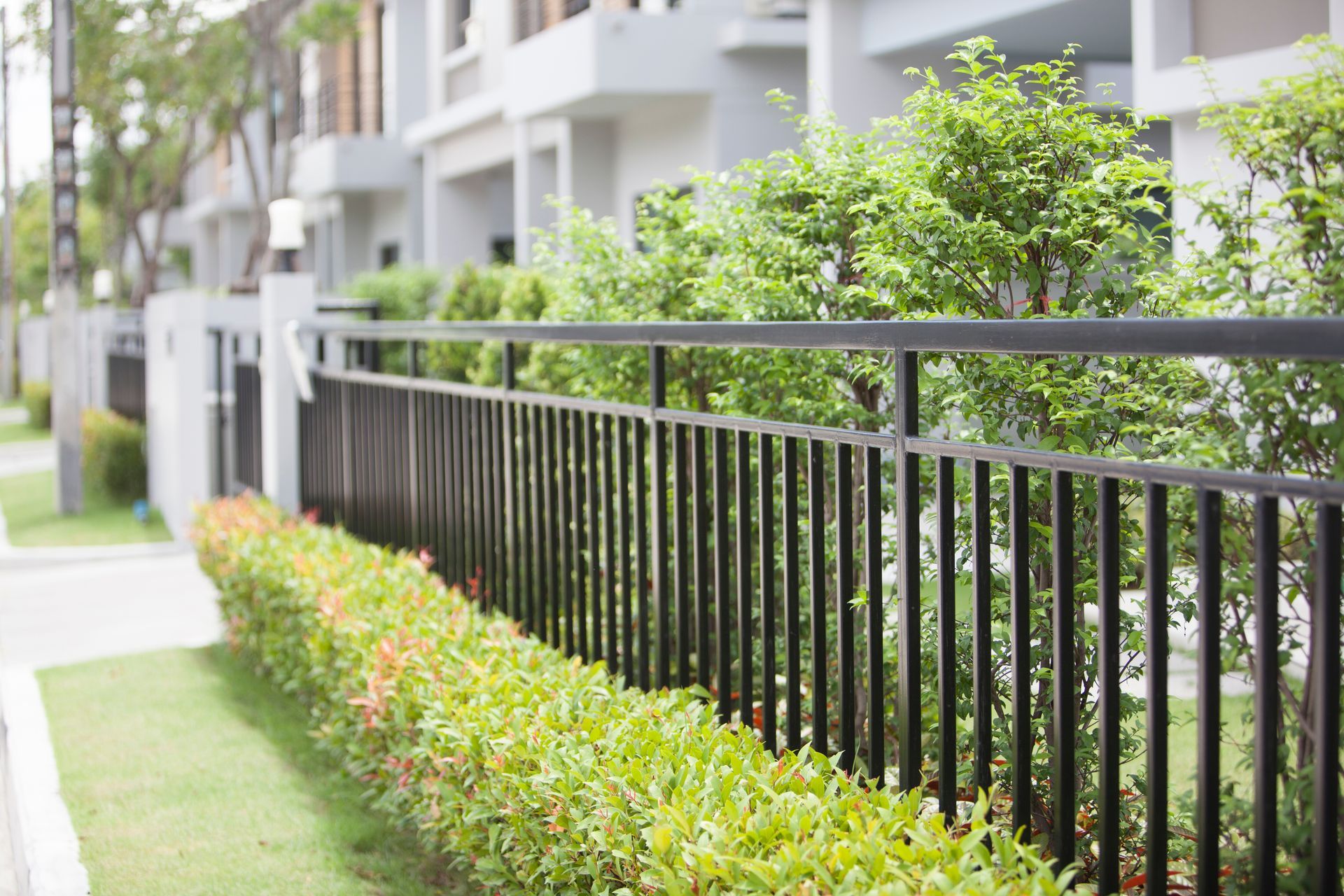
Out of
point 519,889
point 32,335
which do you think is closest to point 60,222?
point 519,889

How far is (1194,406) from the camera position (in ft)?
8.61

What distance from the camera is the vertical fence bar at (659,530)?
4.07m

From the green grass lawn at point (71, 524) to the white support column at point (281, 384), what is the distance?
3648mm

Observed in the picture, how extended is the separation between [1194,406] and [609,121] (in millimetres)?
14444

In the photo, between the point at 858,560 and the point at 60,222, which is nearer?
the point at 858,560

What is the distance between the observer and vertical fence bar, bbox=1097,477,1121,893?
8.14ft

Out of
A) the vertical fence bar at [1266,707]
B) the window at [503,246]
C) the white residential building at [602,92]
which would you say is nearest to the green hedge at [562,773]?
the vertical fence bar at [1266,707]

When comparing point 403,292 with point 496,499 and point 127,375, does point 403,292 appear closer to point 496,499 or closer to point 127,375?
point 127,375

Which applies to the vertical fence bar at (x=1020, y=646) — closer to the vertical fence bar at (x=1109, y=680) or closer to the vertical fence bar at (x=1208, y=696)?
the vertical fence bar at (x=1109, y=680)

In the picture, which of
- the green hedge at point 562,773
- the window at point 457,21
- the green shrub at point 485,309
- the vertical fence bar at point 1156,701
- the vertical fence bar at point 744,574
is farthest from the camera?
the window at point 457,21

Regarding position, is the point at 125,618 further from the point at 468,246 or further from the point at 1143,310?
the point at 468,246

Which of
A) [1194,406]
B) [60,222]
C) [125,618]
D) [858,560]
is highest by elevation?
[60,222]

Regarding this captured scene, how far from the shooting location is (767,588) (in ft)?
11.9

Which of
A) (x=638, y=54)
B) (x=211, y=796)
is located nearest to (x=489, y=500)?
(x=211, y=796)
